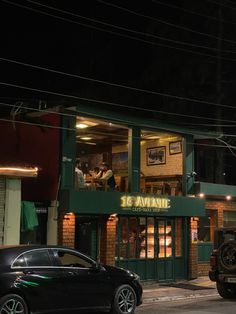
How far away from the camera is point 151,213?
760 inches

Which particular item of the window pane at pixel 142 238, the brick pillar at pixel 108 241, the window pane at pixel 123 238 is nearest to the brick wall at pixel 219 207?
the window pane at pixel 142 238

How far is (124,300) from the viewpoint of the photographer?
11750mm

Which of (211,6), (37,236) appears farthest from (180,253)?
(211,6)

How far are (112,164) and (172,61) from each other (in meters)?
9.53

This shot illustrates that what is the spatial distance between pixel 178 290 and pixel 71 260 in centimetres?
723

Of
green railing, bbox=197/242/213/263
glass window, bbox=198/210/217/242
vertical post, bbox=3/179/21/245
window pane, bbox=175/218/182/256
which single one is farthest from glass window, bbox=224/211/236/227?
vertical post, bbox=3/179/21/245

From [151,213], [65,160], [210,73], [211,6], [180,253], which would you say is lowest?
[180,253]

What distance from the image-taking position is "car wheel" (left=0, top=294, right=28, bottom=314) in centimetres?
985

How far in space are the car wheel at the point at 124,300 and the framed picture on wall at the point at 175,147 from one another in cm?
1034

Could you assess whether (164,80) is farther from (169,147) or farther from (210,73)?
(169,147)

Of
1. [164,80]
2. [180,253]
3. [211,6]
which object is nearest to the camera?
[180,253]

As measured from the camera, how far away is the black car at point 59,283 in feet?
33.0

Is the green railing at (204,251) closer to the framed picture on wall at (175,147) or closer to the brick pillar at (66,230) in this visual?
the framed picture on wall at (175,147)

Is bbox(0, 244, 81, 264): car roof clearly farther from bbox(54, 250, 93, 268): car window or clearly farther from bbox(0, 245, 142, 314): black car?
bbox(54, 250, 93, 268): car window
